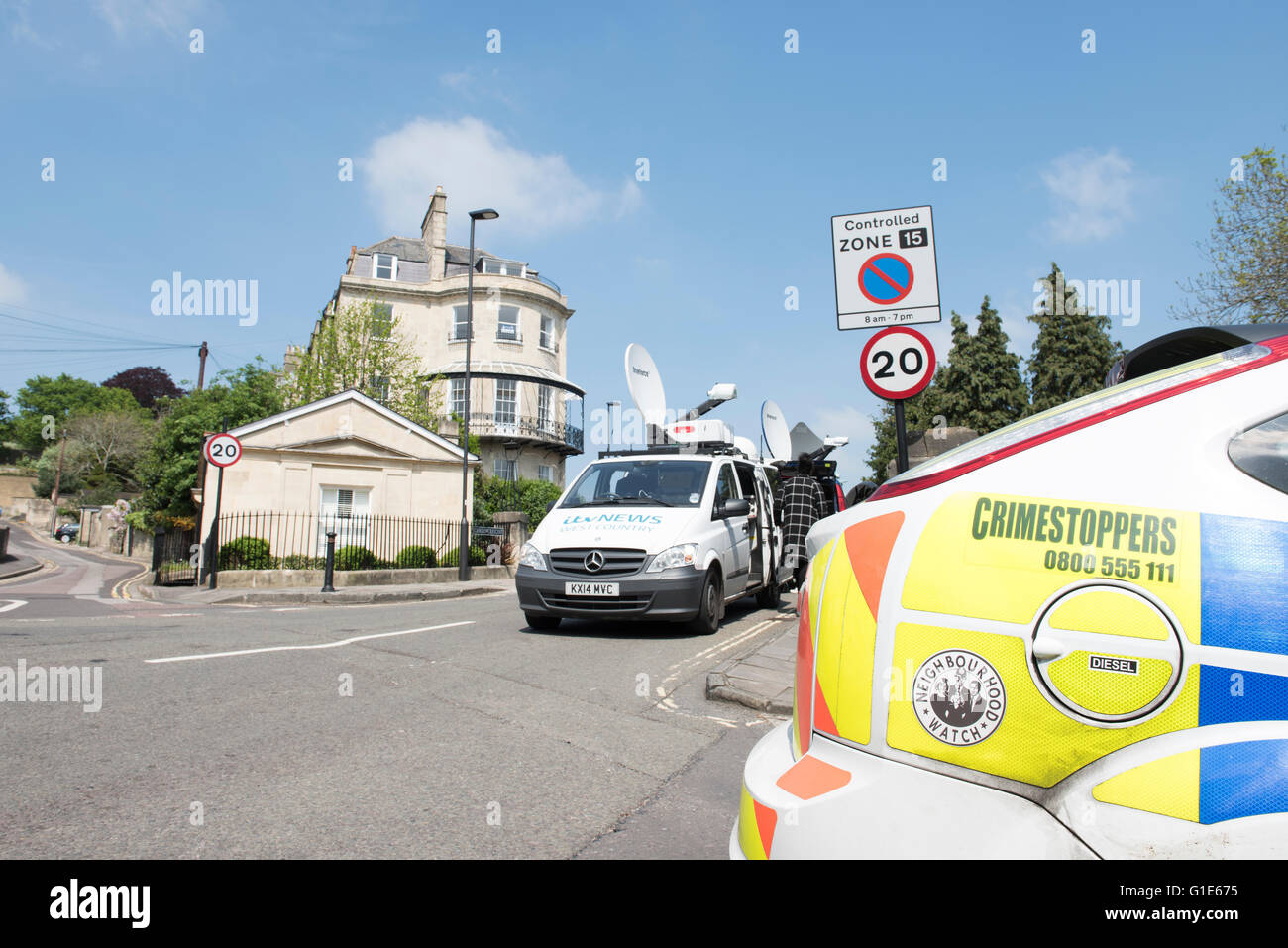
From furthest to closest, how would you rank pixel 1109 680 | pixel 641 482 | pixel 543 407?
1. pixel 543 407
2. pixel 641 482
3. pixel 1109 680

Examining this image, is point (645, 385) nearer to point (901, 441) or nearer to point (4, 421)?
point (901, 441)

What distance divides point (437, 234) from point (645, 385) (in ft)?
114

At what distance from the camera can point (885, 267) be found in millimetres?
6027

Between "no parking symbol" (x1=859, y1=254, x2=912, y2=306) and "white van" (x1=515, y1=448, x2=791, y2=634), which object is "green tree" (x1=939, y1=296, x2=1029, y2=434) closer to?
"white van" (x1=515, y1=448, x2=791, y2=634)

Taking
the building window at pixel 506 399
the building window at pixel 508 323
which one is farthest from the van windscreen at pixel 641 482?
the building window at pixel 508 323

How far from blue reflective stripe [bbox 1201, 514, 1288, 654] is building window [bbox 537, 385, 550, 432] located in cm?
4207

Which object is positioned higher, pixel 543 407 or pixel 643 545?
pixel 543 407

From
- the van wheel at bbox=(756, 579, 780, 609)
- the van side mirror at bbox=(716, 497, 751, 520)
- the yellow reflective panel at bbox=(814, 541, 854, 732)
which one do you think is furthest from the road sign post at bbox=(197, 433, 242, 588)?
the yellow reflective panel at bbox=(814, 541, 854, 732)

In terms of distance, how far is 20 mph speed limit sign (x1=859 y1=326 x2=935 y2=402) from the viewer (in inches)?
232

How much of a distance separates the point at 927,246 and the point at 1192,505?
4.83 meters

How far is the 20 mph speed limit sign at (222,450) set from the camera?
16750mm

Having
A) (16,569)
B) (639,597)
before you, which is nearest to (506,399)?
(16,569)
